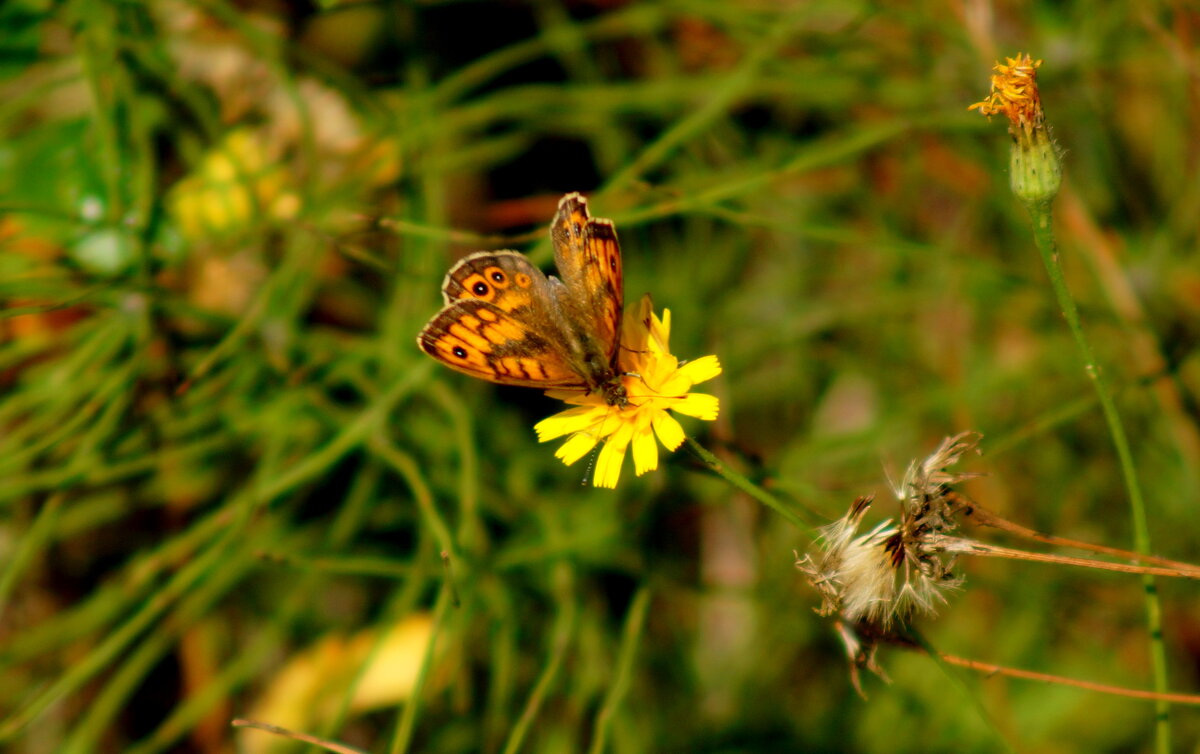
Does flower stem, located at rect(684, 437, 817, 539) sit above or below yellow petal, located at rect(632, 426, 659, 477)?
below

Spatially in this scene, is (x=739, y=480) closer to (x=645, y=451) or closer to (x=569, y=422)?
(x=645, y=451)

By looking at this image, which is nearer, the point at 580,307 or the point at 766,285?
the point at 580,307

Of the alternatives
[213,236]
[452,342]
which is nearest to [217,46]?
[213,236]

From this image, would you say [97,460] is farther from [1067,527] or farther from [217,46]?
[1067,527]

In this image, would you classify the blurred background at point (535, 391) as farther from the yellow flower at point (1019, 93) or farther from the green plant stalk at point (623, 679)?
the yellow flower at point (1019, 93)

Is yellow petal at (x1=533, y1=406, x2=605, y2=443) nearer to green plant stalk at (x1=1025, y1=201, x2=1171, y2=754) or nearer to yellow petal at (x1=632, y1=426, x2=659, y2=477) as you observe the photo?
yellow petal at (x1=632, y1=426, x2=659, y2=477)

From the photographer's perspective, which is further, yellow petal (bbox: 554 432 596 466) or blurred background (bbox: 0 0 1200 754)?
blurred background (bbox: 0 0 1200 754)

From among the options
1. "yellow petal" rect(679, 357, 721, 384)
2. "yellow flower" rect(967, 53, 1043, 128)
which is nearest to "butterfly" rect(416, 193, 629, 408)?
"yellow petal" rect(679, 357, 721, 384)

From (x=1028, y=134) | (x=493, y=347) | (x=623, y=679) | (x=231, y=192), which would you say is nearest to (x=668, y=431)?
(x=493, y=347)

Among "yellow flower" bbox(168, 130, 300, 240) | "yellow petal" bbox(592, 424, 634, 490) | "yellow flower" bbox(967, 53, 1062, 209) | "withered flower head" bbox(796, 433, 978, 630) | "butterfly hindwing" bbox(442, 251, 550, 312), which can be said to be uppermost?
"yellow flower" bbox(168, 130, 300, 240)
